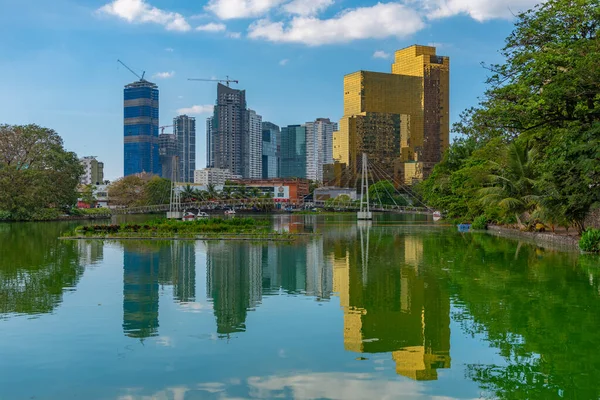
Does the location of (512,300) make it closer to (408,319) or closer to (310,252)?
(408,319)

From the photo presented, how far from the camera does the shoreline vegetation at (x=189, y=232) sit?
112ft

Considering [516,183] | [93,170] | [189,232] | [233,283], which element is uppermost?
[93,170]

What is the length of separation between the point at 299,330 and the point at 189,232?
24.8 metres

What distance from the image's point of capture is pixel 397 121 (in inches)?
5876

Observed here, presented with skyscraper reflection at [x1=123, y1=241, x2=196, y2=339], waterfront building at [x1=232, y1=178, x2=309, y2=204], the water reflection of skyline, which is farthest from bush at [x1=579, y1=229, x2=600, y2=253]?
waterfront building at [x1=232, y1=178, x2=309, y2=204]

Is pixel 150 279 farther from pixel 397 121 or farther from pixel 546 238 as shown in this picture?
pixel 397 121

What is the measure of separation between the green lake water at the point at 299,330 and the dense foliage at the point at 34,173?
43.9 m

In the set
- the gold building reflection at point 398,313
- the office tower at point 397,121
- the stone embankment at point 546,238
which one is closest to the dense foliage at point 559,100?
the stone embankment at point 546,238

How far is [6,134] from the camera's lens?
215ft

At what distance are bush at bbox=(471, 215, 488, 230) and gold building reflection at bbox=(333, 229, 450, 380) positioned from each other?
75.8 ft

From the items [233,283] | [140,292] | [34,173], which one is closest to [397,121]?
[34,173]

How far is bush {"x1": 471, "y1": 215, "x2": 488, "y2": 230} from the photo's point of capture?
45.0 m

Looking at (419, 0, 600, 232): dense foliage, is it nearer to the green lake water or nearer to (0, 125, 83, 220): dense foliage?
the green lake water

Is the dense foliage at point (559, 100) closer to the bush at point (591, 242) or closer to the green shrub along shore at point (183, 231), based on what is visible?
the bush at point (591, 242)
